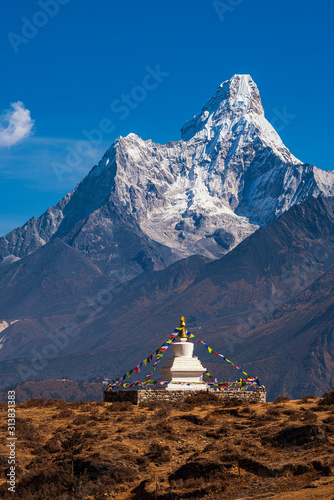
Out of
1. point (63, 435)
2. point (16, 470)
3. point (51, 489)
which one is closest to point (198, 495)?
point (51, 489)

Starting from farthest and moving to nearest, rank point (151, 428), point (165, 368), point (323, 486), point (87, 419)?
point (165, 368), point (87, 419), point (151, 428), point (323, 486)

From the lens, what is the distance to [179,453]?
35875mm

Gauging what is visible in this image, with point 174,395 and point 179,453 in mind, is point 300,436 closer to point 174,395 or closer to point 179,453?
point 179,453

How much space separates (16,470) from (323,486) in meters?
13.4

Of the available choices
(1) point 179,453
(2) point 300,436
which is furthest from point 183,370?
(2) point 300,436

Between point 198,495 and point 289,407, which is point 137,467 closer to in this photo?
point 198,495

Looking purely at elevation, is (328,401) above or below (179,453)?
above

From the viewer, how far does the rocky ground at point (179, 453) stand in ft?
102

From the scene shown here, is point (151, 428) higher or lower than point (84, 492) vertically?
higher

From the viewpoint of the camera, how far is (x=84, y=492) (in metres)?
32.8

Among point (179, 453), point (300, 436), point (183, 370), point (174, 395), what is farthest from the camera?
point (183, 370)

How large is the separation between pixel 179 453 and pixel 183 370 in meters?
13.1

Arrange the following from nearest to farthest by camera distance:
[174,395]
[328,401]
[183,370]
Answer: [328,401] < [174,395] < [183,370]

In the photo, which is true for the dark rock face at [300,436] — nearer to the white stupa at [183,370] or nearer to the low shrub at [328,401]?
the low shrub at [328,401]
